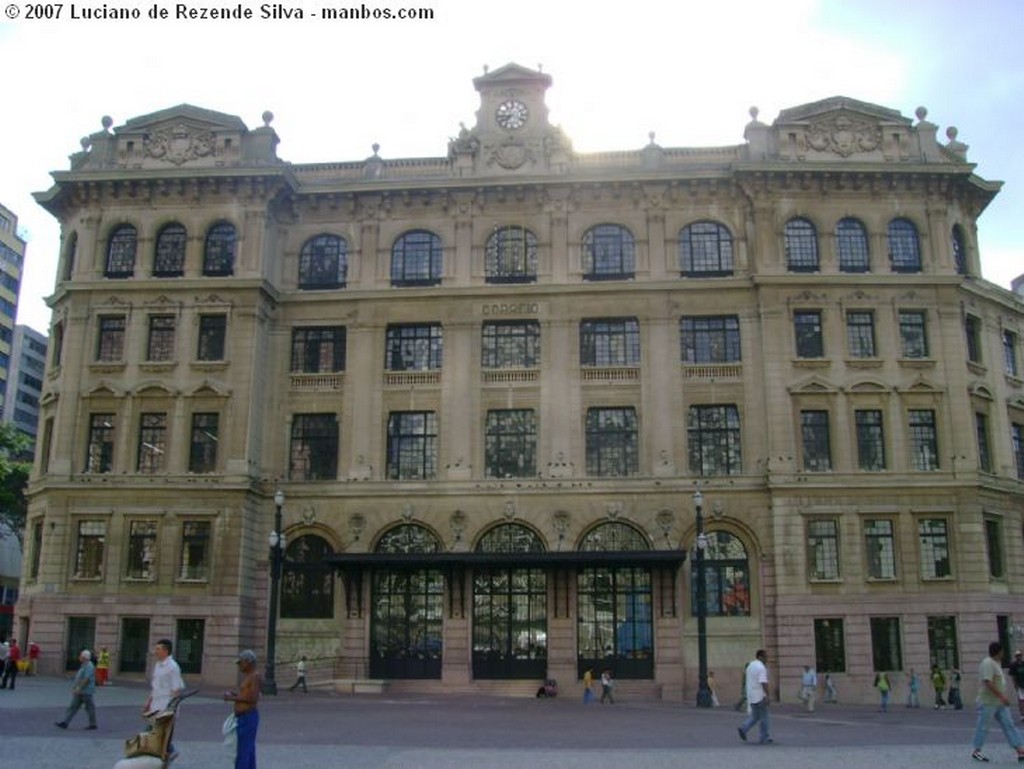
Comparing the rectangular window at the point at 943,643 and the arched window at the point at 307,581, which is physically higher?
the arched window at the point at 307,581

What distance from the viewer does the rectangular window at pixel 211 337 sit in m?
42.7

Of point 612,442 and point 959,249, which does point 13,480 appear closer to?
point 612,442

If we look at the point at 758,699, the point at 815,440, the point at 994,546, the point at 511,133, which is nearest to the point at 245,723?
the point at 758,699

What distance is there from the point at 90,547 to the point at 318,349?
38.8 ft

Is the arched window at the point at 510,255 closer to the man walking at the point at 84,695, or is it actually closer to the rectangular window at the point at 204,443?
the rectangular window at the point at 204,443

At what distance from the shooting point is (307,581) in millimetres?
41438

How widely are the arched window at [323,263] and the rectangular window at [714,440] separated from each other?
15894 mm

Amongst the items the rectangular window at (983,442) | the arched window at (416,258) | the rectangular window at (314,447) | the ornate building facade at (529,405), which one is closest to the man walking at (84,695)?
the ornate building facade at (529,405)

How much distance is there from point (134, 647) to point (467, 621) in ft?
41.9

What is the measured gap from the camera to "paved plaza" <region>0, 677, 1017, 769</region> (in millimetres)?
17000

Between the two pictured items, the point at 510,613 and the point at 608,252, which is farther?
the point at 608,252

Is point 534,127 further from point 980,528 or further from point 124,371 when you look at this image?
point 980,528

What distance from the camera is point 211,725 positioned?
23.0m

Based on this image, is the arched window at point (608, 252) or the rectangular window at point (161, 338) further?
the arched window at point (608, 252)
